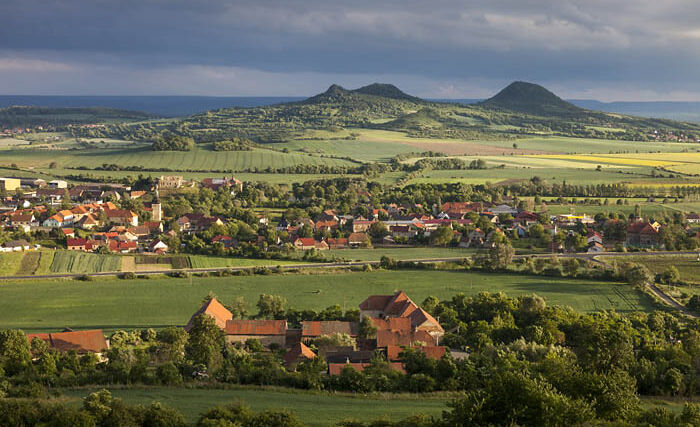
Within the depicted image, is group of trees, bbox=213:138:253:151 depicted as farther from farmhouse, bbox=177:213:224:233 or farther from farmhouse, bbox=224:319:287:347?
farmhouse, bbox=224:319:287:347

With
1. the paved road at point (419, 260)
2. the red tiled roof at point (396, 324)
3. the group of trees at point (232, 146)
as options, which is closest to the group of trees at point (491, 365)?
the red tiled roof at point (396, 324)

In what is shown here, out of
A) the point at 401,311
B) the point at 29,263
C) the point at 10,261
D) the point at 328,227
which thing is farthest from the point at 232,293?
the point at 328,227

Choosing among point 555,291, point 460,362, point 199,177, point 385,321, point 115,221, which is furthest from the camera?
point 199,177

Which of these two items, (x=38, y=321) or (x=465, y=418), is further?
(x=38, y=321)

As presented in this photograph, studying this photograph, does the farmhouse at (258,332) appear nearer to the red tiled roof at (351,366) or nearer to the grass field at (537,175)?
the red tiled roof at (351,366)

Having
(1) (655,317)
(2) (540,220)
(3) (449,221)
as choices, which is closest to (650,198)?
(2) (540,220)

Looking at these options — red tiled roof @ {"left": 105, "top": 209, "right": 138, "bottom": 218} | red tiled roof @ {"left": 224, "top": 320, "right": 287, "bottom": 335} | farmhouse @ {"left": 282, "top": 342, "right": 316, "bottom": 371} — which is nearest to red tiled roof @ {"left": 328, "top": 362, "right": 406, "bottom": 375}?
farmhouse @ {"left": 282, "top": 342, "right": 316, "bottom": 371}

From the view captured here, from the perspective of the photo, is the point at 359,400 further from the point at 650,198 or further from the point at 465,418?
the point at 650,198
